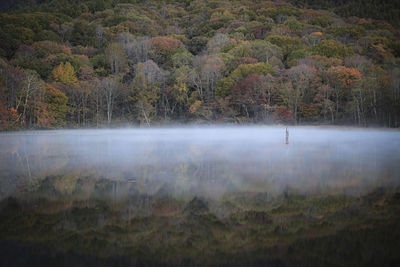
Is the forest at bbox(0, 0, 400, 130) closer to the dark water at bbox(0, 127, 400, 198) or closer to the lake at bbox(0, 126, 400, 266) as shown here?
the dark water at bbox(0, 127, 400, 198)

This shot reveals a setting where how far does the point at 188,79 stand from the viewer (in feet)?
235

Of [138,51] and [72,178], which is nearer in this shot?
[72,178]

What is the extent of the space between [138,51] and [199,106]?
2890 cm

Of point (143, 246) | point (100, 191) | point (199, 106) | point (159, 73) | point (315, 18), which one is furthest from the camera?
point (315, 18)

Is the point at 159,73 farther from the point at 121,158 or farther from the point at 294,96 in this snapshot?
the point at 121,158

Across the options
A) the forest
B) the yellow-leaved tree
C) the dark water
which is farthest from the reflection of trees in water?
the yellow-leaved tree

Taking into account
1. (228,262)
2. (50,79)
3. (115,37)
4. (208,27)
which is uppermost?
(208,27)

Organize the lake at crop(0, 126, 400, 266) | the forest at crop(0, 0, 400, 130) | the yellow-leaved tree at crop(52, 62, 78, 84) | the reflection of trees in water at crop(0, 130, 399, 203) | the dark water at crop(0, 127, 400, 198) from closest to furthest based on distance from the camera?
the lake at crop(0, 126, 400, 266)
the reflection of trees in water at crop(0, 130, 399, 203)
the dark water at crop(0, 127, 400, 198)
the forest at crop(0, 0, 400, 130)
the yellow-leaved tree at crop(52, 62, 78, 84)

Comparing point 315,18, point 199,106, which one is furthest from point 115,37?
point 315,18

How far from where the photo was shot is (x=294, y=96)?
209ft

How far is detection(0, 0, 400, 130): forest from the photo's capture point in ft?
194

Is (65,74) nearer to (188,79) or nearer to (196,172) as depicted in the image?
(188,79)

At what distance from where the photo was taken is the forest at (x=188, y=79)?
5909 centimetres

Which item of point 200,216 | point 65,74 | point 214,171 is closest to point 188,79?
point 65,74
